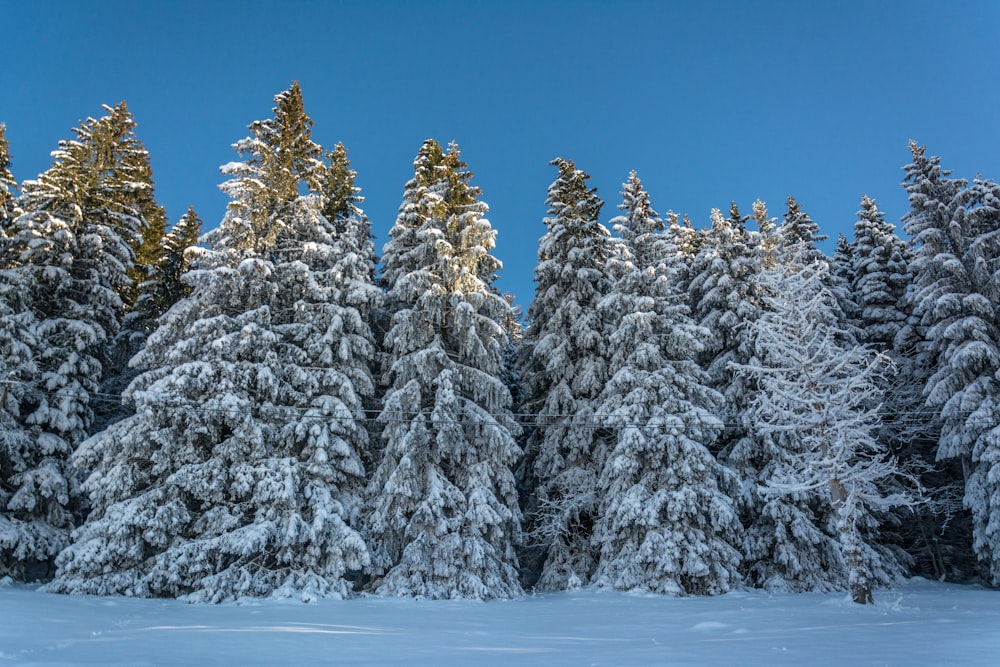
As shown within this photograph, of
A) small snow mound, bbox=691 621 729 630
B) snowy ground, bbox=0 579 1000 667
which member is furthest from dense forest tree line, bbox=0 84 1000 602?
small snow mound, bbox=691 621 729 630

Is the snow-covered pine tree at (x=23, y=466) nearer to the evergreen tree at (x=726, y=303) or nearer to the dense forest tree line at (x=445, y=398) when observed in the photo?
the dense forest tree line at (x=445, y=398)

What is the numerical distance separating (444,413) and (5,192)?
646 inches

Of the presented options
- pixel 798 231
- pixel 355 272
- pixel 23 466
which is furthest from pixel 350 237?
pixel 798 231

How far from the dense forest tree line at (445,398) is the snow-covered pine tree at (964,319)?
97 mm

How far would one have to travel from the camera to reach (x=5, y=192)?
1905 centimetres

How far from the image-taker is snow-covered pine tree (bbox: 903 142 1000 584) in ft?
59.2

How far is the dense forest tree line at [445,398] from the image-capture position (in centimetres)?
1511

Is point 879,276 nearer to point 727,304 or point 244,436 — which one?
point 727,304

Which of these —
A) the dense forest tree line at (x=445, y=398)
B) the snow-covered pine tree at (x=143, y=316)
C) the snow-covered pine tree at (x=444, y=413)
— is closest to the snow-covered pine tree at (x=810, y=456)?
the dense forest tree line at (x=445, y=398)

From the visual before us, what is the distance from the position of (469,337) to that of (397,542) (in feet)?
21.5

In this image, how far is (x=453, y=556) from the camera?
15797 mm

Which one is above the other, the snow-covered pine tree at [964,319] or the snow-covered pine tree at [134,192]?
the snow-covered pine tree at [134,192]

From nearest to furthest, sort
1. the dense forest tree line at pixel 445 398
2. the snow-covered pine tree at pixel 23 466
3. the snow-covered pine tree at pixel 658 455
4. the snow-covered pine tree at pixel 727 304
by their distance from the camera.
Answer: the dense forest tree line at pixel 445 398, the snow-covered pine tree at pixel 23 466, the snow-covered pine tree at pixel 658 455, the snow-covered pine tree at pixel 727 304

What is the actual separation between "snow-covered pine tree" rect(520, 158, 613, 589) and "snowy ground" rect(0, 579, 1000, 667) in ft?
12.8
